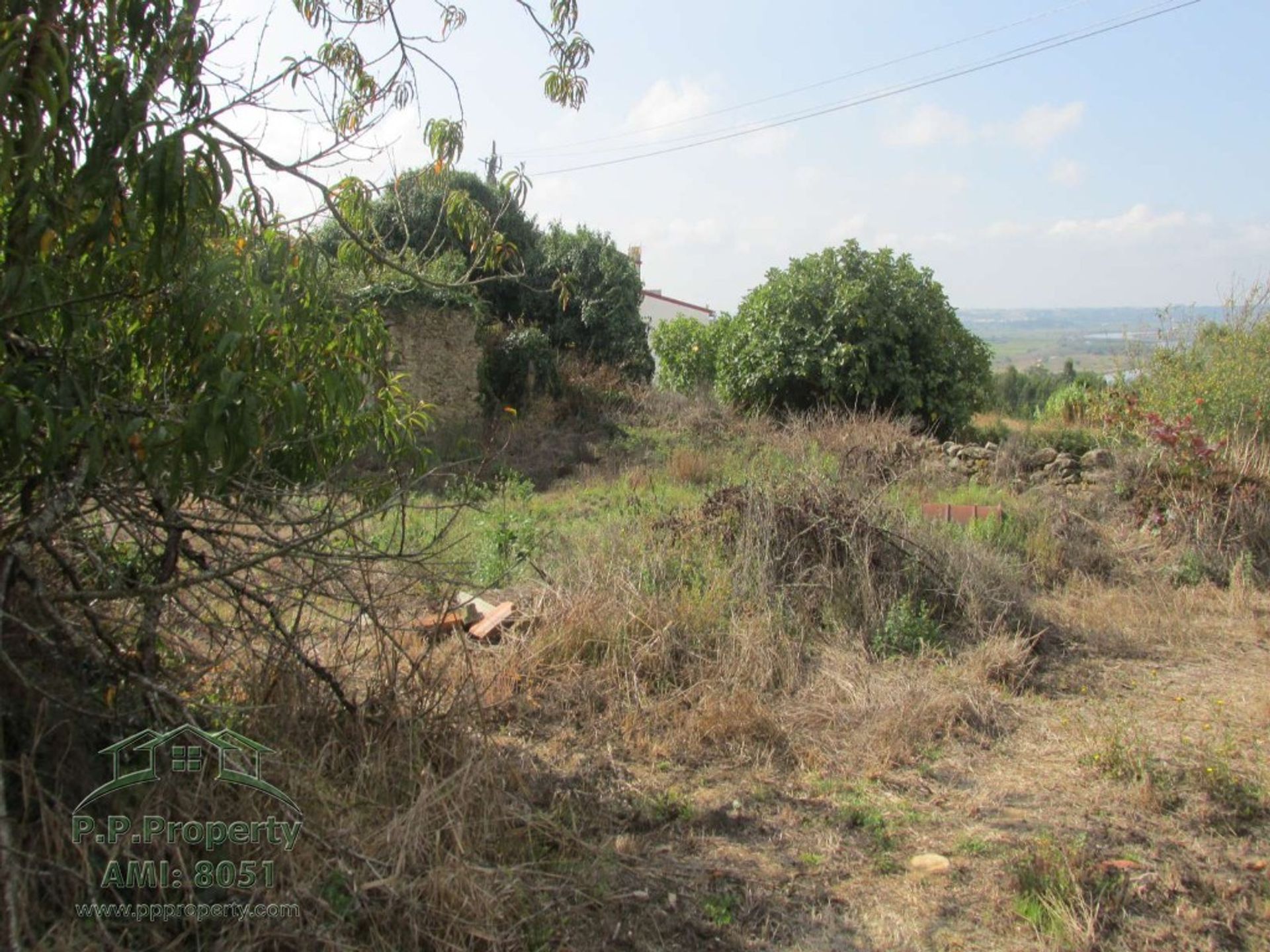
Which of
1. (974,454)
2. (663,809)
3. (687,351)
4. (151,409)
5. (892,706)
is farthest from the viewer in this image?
(687,351)

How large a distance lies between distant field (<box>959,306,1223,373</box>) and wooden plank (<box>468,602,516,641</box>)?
10233 millimetres

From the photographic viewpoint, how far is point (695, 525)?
697cm

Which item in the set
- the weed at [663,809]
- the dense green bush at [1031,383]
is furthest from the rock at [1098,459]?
the dense green bush at [1031,383]

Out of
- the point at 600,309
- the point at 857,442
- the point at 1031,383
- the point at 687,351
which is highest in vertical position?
the point at 600,309

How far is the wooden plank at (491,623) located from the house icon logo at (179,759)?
258 centimetres

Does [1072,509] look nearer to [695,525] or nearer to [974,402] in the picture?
[695,525]

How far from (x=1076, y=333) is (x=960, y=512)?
47582 mm

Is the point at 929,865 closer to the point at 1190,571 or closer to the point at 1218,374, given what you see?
the point at 1190,571

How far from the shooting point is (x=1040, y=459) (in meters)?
11.5

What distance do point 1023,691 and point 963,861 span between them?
2168mm

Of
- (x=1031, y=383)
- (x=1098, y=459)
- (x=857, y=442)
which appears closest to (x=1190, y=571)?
(x=1098, y=459)

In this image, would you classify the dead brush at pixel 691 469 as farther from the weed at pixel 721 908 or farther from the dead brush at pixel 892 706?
the weed at pixel 721 908

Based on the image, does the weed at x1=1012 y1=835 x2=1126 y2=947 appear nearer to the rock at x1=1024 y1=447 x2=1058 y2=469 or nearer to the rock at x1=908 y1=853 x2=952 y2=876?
the rock at x1=908 y1=853 x2=952 y2=876

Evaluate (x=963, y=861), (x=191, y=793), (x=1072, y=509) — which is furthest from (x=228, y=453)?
(x=1072, y=509)
